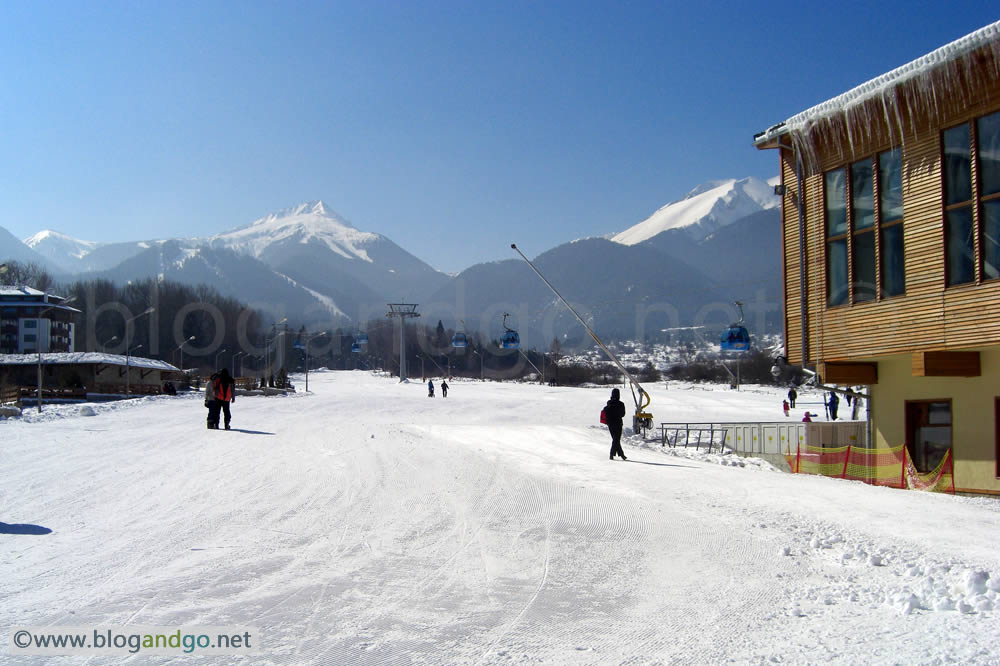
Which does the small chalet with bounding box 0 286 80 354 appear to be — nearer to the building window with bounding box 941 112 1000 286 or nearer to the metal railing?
the metal railing

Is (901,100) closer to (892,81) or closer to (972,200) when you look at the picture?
(892,81)

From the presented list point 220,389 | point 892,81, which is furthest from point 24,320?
point 892,81

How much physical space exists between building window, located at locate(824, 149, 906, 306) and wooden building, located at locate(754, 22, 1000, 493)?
1.3 inches

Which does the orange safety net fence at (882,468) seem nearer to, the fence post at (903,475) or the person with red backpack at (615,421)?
the fence post at (903,475)

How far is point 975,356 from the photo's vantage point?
17.5 m

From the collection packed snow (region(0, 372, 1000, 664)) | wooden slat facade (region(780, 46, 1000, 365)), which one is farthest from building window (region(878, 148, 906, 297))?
packed snow (region(0, 372, 1000, 664))

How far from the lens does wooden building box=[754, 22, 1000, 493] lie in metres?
16.0

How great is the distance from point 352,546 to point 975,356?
15.4 metres

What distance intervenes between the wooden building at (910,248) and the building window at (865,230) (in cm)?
3

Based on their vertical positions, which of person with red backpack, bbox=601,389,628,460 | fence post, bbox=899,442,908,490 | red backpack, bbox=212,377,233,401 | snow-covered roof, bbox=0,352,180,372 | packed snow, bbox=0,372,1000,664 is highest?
snow-covered roof, bbox=0,352,180,372

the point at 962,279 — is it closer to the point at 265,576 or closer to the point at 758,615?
the point at 758,615

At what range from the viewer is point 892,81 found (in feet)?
57.0

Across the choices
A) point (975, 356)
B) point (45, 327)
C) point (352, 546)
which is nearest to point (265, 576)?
point (352, 546)

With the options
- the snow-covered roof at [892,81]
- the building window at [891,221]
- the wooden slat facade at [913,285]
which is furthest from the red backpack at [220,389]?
the building window at [891,221]
